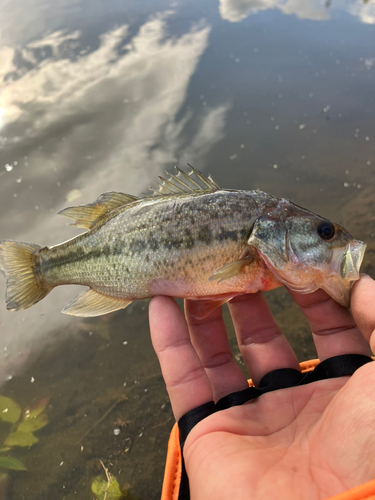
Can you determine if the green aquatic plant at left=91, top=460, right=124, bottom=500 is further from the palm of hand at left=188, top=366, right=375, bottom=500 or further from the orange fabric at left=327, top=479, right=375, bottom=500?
the orange fabric at left=327, top=479, right=375, bottom=500

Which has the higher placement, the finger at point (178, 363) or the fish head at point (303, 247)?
the fish head at point (303, 247)

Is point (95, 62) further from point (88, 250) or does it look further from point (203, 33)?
point (88, 250)

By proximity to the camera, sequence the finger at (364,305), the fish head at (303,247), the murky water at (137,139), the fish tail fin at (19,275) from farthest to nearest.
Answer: the murky water at (137,139), the fish tail fin at (19,275), the fish head at (303,247), the finger at (364,305)

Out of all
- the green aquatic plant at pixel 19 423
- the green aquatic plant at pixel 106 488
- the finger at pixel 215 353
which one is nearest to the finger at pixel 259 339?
the finger at pixel 215 353

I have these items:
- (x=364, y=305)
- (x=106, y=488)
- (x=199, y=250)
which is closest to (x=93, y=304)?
(x=199, y=250)

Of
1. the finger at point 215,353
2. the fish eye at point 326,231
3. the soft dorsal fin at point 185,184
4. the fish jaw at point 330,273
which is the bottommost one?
the finger at point 215,353

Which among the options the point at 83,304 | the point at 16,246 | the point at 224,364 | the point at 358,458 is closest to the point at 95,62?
the point at 16,246

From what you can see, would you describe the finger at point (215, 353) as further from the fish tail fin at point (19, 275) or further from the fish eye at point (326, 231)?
Answer: the fish tail fin at point (19, 275)

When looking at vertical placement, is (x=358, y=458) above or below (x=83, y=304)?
above
